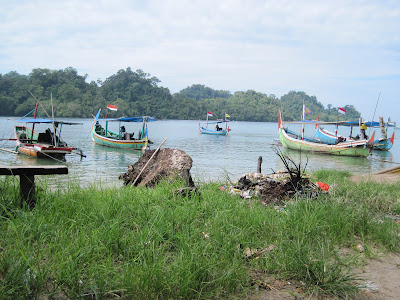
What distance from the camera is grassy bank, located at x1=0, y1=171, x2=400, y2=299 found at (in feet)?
8.69

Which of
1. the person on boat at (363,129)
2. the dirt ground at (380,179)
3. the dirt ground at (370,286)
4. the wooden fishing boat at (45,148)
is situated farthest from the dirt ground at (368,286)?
the person on boat at (363,129)

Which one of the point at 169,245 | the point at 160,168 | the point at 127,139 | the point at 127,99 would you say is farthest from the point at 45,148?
the point at 127,99

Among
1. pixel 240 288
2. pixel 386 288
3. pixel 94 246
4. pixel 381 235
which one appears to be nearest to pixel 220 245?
pixel 240 288

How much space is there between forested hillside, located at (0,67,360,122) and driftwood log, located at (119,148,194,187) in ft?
138

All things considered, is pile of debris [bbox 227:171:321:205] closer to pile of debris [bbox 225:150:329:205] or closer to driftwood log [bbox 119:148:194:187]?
pile of debris [bbox 225:150:329:205]

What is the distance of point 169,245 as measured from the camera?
11.3 feet

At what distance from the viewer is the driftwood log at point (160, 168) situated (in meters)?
7.40

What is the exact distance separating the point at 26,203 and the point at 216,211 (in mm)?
2185

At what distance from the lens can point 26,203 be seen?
3805 mm

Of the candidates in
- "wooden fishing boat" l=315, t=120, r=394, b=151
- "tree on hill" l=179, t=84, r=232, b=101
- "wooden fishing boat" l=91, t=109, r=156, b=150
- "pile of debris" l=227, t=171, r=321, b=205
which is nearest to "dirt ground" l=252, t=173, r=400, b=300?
"pile of debris" l=227, t=171, r=321, b=205

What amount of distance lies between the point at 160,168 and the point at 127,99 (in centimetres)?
9156

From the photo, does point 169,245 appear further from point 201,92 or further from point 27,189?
point 201,92

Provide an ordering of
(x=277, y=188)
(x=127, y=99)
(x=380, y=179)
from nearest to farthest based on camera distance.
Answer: (x=277, y=188) < (x=380, y=179) < (x=127, y=99)

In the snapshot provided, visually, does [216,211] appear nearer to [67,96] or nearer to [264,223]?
[264,223]
